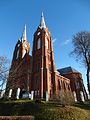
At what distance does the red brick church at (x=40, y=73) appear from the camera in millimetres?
34344

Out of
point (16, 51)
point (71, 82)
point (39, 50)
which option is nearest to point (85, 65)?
point (39, 50)

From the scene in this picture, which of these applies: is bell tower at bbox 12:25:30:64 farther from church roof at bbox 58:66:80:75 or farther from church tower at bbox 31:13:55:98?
church roof at bbox 58:66:80:75

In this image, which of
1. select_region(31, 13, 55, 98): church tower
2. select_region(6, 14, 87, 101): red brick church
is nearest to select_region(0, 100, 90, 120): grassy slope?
select_region(6, 14, 87, 101): red brick church

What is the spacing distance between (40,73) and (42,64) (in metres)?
2.88

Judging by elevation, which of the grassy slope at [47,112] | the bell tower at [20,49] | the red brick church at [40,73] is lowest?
the grassy slope at [47,112]

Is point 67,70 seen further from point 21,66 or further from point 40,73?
point 40,73

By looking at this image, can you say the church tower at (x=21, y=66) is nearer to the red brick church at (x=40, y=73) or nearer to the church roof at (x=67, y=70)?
the red brick church at (x=40, y=73)

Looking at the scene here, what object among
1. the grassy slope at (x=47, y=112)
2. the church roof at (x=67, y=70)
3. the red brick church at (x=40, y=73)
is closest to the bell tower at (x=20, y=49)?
the red brick church at (x=40, y=73)

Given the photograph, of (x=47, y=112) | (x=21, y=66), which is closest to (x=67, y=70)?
(x=21, y=66)

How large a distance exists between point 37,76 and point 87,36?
16.3m

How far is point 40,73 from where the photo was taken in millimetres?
35344

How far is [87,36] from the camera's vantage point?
89.8ft

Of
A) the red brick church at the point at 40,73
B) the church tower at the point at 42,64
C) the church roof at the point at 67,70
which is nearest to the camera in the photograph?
the church tower at the point at 42,64

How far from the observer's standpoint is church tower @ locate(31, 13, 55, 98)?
34.2 meters
